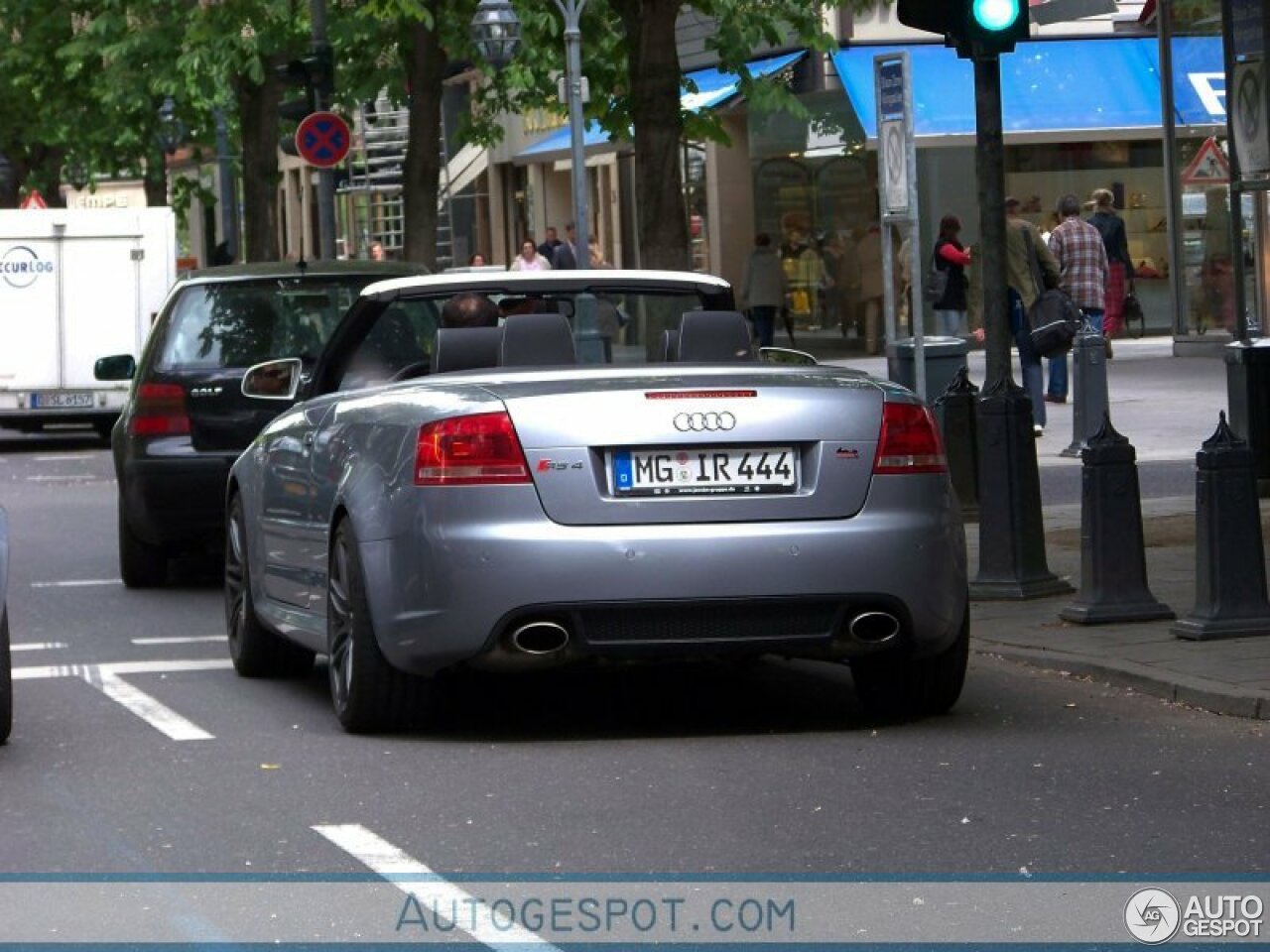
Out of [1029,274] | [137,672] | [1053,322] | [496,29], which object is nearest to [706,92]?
[496,29]

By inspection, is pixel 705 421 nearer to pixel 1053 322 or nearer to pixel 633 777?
pixel 633 777

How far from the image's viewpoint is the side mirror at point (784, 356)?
9.87m

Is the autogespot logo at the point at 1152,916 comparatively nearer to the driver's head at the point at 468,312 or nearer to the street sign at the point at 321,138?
the driver's head at the point at 468,312

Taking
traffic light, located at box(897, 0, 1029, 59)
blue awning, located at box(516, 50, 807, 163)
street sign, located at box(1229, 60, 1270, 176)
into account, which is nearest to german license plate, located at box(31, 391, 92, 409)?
blue awning, located at box(516, 50, 807, 163)

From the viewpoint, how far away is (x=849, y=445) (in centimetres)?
857

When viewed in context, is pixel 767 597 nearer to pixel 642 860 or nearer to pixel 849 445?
pixel 849 445

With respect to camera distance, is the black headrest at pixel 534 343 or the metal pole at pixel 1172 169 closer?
the black headrest at pixel 534 343

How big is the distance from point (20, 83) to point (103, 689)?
30682 mm

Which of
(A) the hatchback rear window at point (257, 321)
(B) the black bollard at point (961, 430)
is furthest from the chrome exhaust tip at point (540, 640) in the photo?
(A) the hatchback rear window at point (257, 321)

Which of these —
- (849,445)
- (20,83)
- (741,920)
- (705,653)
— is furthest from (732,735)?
(20,83)

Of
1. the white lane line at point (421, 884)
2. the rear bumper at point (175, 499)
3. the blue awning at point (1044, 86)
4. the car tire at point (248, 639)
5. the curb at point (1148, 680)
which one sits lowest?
the white lane line at point (421, 884)

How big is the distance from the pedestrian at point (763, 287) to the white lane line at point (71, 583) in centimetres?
2149

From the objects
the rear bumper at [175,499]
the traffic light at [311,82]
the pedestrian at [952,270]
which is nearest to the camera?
the rear bumper at [175,499]

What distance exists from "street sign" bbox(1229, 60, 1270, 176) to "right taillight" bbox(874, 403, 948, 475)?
12.2 metres
